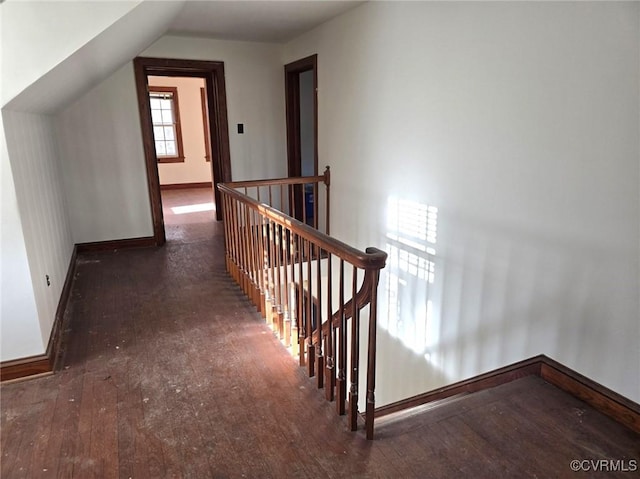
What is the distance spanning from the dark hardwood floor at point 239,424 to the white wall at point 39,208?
1.06 feet

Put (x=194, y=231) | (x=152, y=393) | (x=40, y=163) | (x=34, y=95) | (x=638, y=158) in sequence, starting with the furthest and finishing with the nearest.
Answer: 1. (x=194, y=231)
2. (x=40, y=163)
3. (x=34, y=95)
4. (x=152, y=393)
5. (x=638, y=158)

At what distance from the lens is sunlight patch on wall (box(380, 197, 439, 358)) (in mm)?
2973

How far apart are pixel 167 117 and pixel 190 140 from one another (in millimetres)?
620

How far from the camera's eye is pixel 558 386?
206 centimetres

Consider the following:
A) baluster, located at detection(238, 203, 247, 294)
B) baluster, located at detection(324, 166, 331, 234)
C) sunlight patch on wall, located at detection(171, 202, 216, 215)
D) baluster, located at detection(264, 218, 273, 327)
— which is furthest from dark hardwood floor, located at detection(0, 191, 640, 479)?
sunlight patch on wall, located at detection(171, 202, 216, 215)

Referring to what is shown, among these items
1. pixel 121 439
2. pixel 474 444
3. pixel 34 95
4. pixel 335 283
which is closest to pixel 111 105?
pixel 34 95

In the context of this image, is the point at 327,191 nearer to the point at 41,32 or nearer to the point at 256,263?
the point at 256,263

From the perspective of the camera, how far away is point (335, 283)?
4613 millimetres

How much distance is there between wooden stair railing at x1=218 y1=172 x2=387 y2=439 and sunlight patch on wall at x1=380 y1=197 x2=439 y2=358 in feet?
1.31

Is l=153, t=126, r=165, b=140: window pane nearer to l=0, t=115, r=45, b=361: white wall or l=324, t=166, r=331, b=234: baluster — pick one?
l=324, t=166, r=331, b=234: baluster

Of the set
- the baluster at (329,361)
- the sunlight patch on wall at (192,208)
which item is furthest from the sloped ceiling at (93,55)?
the sunlight patch on wall at (192,208)

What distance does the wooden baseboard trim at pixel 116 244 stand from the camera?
4.59m

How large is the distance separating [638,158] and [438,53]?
1426 mm

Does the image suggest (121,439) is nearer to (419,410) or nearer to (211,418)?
(211,418)
